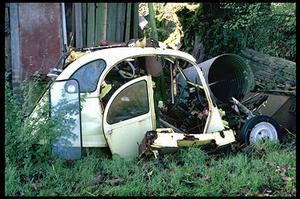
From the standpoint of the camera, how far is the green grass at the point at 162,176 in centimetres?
438

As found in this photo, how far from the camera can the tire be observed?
631 centimetres

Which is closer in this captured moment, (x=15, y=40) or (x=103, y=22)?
(x=15, y=40)

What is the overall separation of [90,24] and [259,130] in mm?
4166

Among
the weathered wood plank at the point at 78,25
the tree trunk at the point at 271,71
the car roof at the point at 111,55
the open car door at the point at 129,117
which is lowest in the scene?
the open car door at the point at 129,117

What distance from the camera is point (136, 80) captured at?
5.73 m

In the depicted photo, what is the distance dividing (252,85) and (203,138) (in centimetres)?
243

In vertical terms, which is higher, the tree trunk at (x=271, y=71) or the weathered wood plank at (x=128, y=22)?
the weathered wood plank at (x=128, y=22)

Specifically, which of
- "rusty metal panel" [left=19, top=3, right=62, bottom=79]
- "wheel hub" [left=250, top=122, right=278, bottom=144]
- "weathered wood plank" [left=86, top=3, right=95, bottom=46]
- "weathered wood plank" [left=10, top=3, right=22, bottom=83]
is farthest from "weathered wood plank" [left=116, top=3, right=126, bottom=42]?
"wheel hub" [left=250, top=122, right=278, bottom=144]

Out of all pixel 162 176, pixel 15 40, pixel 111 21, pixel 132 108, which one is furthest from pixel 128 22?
pixel 162 176

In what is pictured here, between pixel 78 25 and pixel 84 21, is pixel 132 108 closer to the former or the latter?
pixel 78 25

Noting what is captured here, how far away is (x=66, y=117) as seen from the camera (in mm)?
5238

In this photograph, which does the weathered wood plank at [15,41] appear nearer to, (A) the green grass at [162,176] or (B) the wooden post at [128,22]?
(B) the wooden post at [128,22]

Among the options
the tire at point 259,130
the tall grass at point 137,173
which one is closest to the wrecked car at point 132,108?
the tire at point 259,130

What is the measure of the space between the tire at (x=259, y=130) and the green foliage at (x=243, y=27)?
2.76 m
